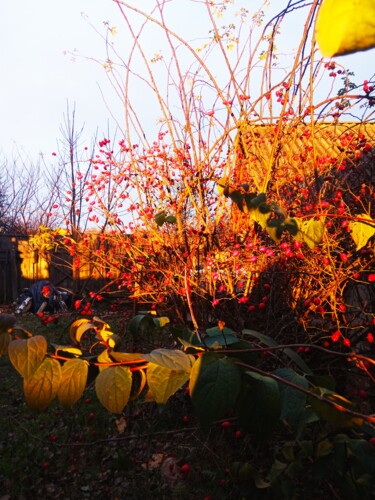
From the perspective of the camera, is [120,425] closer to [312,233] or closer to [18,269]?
[312,233]

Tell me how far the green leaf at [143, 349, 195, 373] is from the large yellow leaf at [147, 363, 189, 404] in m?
Result: 0.02

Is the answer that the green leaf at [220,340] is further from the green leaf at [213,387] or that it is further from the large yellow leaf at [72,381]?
the large yellow leaf at [72,381]

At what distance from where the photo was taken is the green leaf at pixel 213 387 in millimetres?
776

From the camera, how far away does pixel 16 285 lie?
14.1 meters

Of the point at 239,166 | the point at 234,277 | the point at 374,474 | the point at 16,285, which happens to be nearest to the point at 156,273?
the point at 234,277

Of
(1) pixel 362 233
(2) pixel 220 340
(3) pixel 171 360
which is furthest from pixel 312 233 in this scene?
(3) pixel 171 360

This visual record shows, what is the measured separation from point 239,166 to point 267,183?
1.38ft

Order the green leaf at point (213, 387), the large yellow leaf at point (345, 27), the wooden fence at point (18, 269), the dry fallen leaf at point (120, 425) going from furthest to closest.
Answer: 1. the wooden fence at point (18, 269)
2. the dry fallen leaf at point (120, 425)
3. the green leaf at point (213, 387)
4. the large yellow leaf at point (345, 27)

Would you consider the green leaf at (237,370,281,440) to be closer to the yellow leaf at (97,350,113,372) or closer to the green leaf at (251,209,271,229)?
the yellow leaf at (97,350,113,372)

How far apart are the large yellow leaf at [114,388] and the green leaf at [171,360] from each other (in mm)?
69

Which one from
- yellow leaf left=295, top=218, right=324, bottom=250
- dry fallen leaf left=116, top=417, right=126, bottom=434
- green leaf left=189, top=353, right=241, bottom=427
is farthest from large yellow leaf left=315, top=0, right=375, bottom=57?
dry fallen leaf left=116, top=417, right=126, bottom=434

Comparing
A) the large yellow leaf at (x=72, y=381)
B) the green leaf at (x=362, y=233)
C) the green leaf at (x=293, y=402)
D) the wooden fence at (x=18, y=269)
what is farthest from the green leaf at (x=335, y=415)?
the wooden fence at (x=18, y=269)

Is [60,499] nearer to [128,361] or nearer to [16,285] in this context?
[128,361]

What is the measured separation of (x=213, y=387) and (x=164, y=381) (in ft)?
0.40
